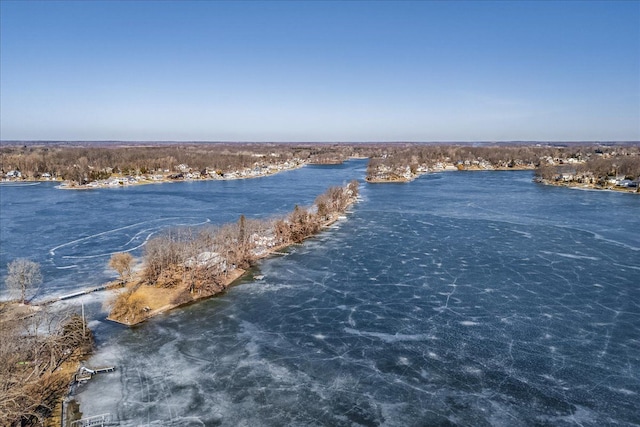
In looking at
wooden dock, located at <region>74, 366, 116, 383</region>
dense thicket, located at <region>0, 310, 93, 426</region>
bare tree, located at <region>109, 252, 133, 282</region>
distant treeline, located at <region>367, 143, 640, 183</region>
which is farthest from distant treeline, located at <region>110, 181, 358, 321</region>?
distant treeline, located at <region>367, 143, 640, 183</region>

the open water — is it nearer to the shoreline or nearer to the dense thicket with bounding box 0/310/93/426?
the shoreline

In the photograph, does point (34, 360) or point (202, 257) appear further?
point (202, 257)

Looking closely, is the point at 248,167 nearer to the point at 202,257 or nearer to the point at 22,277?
the point at 202,257

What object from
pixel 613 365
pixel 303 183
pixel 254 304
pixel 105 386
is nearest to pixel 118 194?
pixel 303 183

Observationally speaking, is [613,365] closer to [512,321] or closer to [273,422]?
[512,321]

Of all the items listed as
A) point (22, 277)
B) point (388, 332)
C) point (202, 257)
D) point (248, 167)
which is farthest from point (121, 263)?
point (248, 167)

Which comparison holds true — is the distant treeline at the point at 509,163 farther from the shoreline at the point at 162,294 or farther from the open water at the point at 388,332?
the shoreline at the point at 162,294
